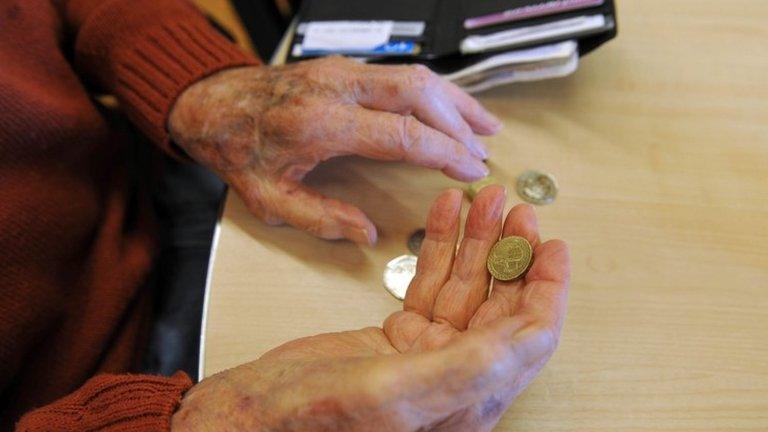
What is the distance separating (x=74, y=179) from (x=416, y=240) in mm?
532

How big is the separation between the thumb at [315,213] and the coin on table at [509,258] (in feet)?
0.56

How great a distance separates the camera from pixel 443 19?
84 cm

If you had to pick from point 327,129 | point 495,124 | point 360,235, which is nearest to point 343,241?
point 360,235

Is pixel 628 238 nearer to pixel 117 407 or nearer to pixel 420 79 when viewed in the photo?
pixel 420 79

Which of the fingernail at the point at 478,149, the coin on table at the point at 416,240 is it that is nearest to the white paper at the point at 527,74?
the fingernail at the point at 478,149

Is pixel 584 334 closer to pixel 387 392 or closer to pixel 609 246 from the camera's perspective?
pixel 609 246

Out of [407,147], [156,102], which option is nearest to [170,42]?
A: [156,102]

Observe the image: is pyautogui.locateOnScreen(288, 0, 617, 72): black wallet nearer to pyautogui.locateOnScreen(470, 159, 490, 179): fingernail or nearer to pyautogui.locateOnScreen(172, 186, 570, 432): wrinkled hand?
pyautogui.locateOnScreen(470, 159, 490, 179): fingernail

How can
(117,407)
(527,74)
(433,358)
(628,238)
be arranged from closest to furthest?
1. (433,358)
2. (117,407)
3. (628,238)
4. (527,74)

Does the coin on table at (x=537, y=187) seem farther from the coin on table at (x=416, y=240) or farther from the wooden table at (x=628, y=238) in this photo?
the coin on table at (x=416, y=240)

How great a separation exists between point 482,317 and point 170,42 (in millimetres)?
636

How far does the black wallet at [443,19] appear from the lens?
76 cm

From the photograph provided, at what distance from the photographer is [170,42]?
83 cm

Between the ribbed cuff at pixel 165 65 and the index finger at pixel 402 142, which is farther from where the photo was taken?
the ribbed cuff at pixel 165 65
